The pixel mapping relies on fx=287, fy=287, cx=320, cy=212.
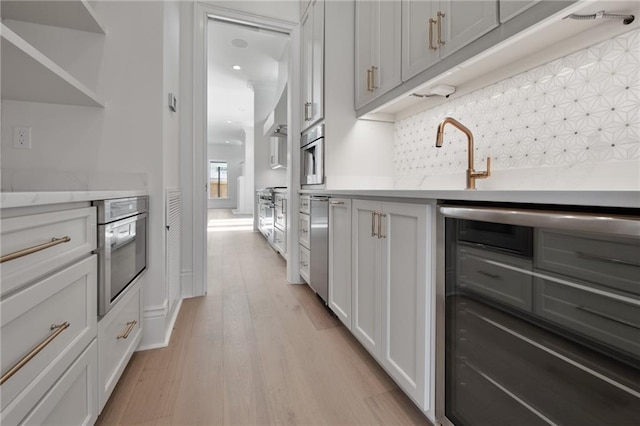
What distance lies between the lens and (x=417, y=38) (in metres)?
1.60

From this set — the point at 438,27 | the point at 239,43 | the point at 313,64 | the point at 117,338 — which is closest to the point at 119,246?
the point at 117,338

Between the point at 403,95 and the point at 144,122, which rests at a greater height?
the point at 403,95

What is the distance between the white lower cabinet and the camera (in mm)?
999

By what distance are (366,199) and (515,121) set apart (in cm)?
79

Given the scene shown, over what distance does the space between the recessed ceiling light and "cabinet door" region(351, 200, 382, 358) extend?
381 cm

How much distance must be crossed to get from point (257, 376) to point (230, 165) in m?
13.2

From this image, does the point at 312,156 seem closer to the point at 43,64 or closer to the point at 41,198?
the point at 43,64

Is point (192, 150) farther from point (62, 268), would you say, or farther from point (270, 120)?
point (270, 120)

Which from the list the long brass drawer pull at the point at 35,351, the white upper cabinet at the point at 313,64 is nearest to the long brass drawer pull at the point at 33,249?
the long brass drawer pull at the point at 35,351

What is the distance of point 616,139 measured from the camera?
102 centimetres

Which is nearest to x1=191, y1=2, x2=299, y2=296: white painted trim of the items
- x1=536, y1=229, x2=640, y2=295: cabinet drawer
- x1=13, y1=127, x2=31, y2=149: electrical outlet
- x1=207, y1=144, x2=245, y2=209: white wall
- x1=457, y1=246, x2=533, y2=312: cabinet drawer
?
x1=13, y1=127, x2=31, y2=149: electrical outlet

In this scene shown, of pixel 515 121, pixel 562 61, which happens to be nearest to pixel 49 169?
pixel 515 121

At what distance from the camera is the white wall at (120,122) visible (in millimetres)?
1496

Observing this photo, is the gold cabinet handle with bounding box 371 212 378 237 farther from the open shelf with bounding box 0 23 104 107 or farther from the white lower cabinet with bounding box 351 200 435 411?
the open shelf with bounding box 0 23 104 107
